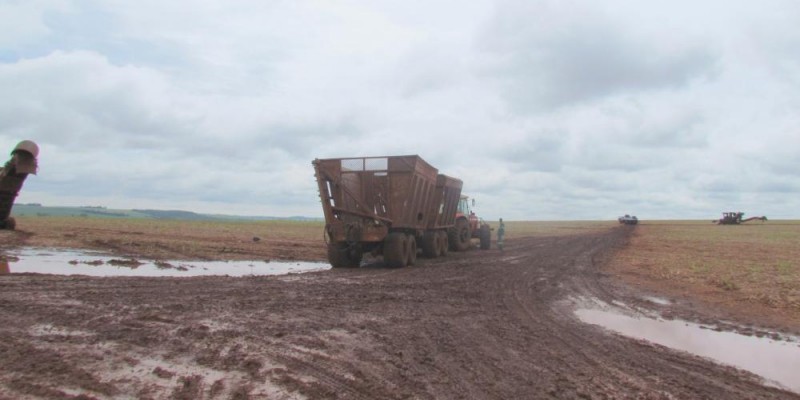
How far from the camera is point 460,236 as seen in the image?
78.6 feet

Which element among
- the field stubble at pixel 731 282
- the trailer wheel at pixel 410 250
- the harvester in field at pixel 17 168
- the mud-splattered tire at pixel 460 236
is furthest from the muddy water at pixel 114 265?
the field stubble at pixel 731 282

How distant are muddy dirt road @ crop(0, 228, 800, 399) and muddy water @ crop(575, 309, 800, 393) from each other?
38 cm

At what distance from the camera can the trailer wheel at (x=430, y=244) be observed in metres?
19.7

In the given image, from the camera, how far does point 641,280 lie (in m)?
14.7

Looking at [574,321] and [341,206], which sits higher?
[341,206]

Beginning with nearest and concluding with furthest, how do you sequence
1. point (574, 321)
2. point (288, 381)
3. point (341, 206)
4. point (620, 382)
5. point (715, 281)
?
1. point (288, 381)
2. point (620, 382)
3. point (574, 321)
4. point (715, 281)
5. point (341, 206)

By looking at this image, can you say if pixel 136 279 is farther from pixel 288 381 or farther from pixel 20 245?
pixel 20 245

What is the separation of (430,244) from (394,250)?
3853 millimetres

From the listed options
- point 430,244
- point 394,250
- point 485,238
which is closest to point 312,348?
point 394,250

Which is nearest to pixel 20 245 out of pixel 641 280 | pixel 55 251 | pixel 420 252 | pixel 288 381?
pixel 55 251

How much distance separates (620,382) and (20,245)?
20024 mm

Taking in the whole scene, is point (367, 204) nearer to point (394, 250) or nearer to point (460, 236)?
point (394, 250)

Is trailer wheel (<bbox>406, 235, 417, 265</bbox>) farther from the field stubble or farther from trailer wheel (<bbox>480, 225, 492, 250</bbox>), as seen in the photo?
trailer wheel (<bbox>480, 225, 492, 250</bbox>)

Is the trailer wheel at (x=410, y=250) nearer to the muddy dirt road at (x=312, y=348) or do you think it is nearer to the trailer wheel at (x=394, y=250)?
the trailer wheel at (x=394, y=250)
